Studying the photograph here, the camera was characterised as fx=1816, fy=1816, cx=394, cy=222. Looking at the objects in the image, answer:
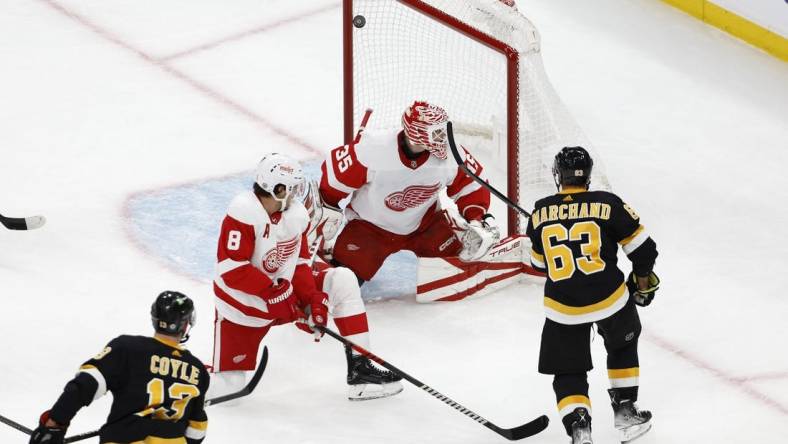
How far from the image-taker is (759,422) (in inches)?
215

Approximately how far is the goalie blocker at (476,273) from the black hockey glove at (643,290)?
3.19ft

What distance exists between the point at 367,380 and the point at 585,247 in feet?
2.88

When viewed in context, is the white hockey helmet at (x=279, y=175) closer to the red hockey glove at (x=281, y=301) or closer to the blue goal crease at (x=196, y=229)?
the red hockey glove at (x=281, y=301)

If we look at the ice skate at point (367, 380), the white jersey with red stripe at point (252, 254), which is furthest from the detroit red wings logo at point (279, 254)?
the ice skate at point (367, 380)

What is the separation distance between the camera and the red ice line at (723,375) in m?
5.59

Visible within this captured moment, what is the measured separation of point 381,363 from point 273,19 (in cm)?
315

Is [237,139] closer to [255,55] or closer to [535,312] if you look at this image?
[255,55]

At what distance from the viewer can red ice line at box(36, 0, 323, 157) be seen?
23.7ft

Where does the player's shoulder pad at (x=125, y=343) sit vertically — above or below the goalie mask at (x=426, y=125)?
below

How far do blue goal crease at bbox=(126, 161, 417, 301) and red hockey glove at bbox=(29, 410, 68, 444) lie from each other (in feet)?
6.31

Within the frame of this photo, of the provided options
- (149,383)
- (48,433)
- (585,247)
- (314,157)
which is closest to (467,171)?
(585,247)

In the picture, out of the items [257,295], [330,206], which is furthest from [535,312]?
[257,295]

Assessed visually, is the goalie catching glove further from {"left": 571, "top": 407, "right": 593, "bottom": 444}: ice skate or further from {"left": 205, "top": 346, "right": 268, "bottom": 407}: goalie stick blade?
{"left": 571, "top": 407, "right": 593, "bottom": 444}: ice skate

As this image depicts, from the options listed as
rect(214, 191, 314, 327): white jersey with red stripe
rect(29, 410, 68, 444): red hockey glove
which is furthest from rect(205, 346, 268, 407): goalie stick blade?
rect(29, 410, 68, 444): red hockey glove
